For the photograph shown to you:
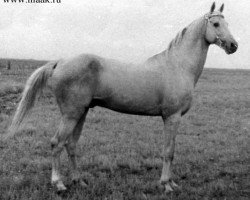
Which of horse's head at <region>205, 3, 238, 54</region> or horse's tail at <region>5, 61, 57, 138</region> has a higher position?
horse's head at <region>205, 3, 238, 54</region>

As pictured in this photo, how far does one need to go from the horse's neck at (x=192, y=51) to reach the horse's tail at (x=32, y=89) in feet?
7.45

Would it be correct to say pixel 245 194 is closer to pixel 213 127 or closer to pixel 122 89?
pixel 122 89

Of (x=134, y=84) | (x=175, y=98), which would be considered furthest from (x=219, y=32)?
(x=134, y=84)

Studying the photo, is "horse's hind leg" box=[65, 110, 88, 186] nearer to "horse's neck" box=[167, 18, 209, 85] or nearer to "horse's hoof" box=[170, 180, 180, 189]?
"horse's hoof" box=[170, 180, 180, 189]

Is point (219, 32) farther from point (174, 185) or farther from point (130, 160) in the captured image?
point (130, 160)

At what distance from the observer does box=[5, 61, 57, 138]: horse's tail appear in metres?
5.75

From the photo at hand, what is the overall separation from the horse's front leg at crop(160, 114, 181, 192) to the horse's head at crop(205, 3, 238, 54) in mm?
1518

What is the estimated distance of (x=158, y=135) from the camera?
1052 centimetres

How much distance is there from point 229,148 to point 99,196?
5133 millimetres

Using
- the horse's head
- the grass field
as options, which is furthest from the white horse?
the grass field

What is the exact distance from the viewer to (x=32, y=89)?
5801 millimetres

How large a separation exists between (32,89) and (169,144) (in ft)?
8.70

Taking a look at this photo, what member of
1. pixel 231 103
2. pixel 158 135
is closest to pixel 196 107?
pixel 231 103

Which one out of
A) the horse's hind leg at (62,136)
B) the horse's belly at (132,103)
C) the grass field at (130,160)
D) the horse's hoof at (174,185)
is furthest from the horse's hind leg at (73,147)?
the horse's hoof at (174,185)
